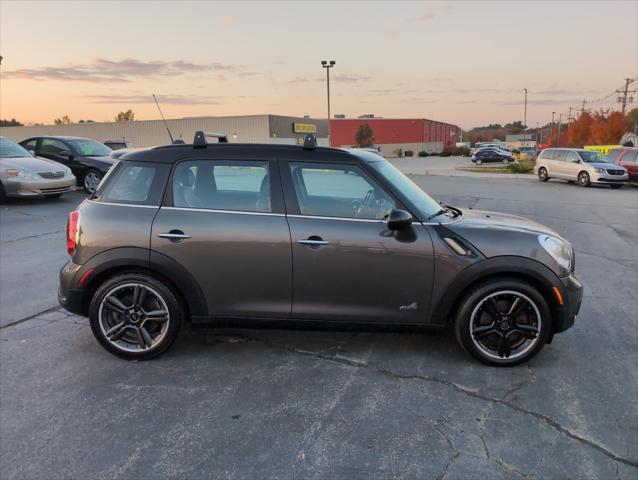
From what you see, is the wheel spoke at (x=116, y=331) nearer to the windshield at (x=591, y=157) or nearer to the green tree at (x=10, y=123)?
the windshield at (x=591, y=157)

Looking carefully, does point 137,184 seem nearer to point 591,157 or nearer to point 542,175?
point 591,157

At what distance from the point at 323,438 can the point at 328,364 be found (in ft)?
3.14

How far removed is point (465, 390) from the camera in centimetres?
339

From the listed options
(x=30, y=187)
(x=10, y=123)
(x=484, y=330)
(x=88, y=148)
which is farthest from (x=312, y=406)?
(x=10, y=123)

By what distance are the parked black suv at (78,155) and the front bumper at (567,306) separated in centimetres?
1268

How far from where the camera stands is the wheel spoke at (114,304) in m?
3.77

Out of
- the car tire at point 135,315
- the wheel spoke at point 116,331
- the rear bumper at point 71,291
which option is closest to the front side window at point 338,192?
the car tire at point 135,315

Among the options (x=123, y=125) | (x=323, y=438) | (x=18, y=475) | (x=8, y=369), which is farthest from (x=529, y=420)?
(x=123, y=125)

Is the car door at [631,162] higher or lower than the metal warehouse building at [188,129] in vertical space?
lower

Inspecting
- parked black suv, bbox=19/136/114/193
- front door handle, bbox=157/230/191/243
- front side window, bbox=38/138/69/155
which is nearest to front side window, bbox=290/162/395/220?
front door handle, bbox=157/230/191/243

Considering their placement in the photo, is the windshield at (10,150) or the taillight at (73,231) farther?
the windshield at (10,150)

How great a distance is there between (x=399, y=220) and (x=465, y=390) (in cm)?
127

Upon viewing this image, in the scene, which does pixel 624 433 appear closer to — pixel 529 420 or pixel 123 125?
pixel 529 420

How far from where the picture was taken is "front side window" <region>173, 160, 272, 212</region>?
12.3ft
